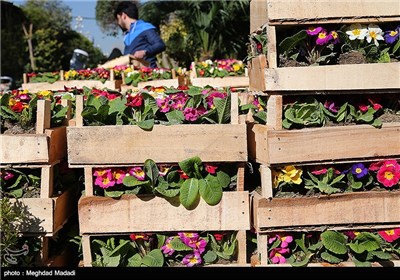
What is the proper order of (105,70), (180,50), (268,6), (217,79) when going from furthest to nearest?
(180,50) → (105,70) → (217,79) → (268,6)

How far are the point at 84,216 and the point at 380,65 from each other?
1.57 metres

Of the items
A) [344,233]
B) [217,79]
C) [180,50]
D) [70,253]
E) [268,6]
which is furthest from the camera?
[180,50]

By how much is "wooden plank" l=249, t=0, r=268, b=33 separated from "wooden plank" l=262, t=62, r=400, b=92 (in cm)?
30

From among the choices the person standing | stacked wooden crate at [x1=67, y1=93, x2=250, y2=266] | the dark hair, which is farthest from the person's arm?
stacked wooden crate at [x1=67, y1=93, x2=250, y2=266]

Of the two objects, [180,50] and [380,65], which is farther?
[180,50]

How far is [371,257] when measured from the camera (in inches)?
104

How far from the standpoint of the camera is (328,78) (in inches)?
100

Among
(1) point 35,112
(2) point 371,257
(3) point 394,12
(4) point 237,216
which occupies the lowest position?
(2) point 371,257

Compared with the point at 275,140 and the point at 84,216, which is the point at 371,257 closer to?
the point at 275,140

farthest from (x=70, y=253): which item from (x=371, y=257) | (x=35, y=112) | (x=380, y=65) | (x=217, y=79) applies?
(x=217, y=79)

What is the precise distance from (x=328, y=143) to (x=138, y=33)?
154 inches

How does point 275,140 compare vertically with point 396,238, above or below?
above

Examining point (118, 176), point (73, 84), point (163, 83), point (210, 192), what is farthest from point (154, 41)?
point (210, 192)

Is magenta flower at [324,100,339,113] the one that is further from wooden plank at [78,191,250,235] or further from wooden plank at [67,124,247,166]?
wooden plank at [78,191,250,235]
